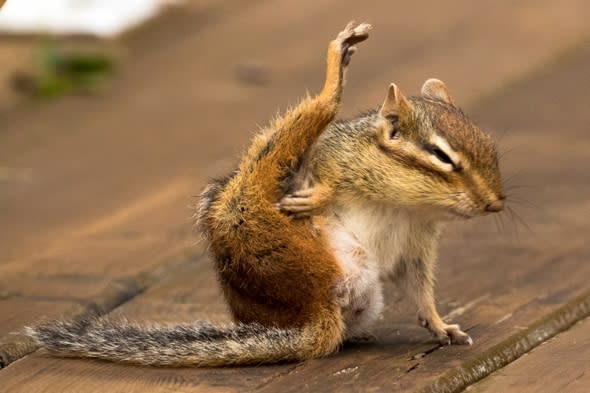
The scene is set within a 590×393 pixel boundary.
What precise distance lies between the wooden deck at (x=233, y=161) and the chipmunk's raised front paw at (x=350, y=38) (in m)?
A: 0.61

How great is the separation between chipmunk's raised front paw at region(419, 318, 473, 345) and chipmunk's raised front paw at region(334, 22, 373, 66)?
59 centimetres

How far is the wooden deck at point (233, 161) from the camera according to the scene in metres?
3.23

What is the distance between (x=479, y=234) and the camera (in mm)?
4117

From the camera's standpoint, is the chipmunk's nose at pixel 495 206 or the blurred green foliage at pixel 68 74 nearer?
the chipmunk's nose at pixel 495 206

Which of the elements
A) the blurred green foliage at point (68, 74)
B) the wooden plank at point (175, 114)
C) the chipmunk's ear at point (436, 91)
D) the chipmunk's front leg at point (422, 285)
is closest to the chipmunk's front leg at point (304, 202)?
the chipmunk's front leg at point (422, 285)

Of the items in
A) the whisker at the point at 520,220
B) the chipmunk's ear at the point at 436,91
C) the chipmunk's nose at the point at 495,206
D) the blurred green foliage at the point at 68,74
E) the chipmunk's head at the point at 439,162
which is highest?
the blurred green foliage at the point at 68,74

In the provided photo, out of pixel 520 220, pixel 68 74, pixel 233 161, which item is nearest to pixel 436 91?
pixel 520 220

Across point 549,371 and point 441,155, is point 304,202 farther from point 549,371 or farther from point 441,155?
point 549,371

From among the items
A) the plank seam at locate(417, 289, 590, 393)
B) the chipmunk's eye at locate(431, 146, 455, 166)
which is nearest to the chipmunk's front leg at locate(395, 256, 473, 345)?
the plank seam at locate(417, 289, 590, 393)

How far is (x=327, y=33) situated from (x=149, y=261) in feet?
5.69

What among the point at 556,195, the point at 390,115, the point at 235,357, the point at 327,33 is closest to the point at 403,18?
the point at 327,33

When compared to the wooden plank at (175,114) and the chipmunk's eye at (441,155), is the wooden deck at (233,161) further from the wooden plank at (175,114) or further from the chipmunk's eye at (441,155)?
the chipmunk's eye at (441,155)

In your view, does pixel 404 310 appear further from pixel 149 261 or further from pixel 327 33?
pixel 327 33

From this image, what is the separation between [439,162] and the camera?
10.8ft
